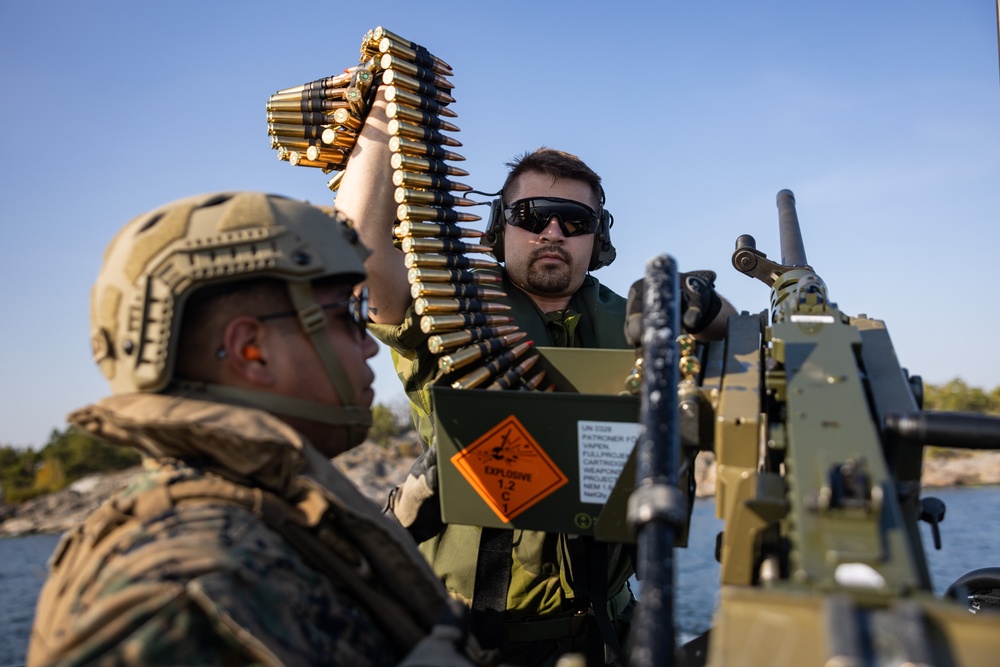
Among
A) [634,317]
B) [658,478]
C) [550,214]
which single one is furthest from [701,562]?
[658,478]

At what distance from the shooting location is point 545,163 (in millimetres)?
4965

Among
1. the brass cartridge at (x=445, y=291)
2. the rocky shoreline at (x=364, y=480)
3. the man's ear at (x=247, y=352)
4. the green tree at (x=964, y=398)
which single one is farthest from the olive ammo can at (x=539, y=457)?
the green tree at (x=964, y=398)

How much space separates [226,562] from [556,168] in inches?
135

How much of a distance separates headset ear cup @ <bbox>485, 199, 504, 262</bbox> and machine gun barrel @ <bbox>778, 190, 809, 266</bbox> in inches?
58.8

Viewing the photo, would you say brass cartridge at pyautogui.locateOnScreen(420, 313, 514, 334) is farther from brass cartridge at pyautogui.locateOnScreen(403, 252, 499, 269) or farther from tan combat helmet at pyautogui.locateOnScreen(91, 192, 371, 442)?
tan combat helmet at pyautogui.locateOnScreen(91, 192, 371, 442)

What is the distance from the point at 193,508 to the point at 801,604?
4.57 ft

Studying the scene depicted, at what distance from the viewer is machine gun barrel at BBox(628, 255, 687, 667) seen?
5.97 ft

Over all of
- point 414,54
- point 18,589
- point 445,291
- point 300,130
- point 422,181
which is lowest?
point 18,589

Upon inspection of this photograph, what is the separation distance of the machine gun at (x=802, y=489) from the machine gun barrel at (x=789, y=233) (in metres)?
0.72

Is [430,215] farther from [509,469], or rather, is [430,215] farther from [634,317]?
[634,317]

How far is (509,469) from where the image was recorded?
3557mm

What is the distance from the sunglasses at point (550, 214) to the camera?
477 cm

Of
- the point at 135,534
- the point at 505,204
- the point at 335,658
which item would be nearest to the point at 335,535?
the point at 335,658

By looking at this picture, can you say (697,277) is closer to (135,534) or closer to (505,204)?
(505,204)
